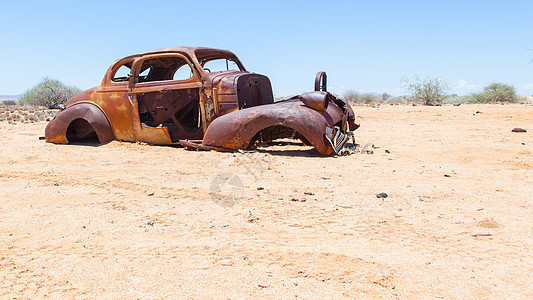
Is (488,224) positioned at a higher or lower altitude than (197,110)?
lower

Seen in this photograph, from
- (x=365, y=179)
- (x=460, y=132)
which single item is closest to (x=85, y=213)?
(x=365, y=179)

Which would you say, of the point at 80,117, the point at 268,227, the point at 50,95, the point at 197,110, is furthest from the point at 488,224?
the point at 50,95

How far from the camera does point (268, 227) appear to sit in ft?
9.71

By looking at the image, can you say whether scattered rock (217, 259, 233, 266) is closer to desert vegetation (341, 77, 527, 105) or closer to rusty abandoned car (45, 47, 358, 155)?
rusty abandoned car (45, 47, 358, 155)

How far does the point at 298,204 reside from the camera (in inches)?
138

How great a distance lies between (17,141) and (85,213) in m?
6.09

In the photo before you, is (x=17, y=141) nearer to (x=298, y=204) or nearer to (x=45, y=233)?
(x=45, y=233)

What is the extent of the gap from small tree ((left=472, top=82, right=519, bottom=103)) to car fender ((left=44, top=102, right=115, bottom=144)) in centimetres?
1995

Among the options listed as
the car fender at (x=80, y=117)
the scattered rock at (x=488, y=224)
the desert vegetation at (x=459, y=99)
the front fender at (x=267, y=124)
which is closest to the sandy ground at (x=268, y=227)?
the scattered rock at (x=488, y=224)

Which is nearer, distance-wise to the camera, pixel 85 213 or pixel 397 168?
pixel 85 213

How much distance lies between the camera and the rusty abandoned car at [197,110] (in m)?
5.79
